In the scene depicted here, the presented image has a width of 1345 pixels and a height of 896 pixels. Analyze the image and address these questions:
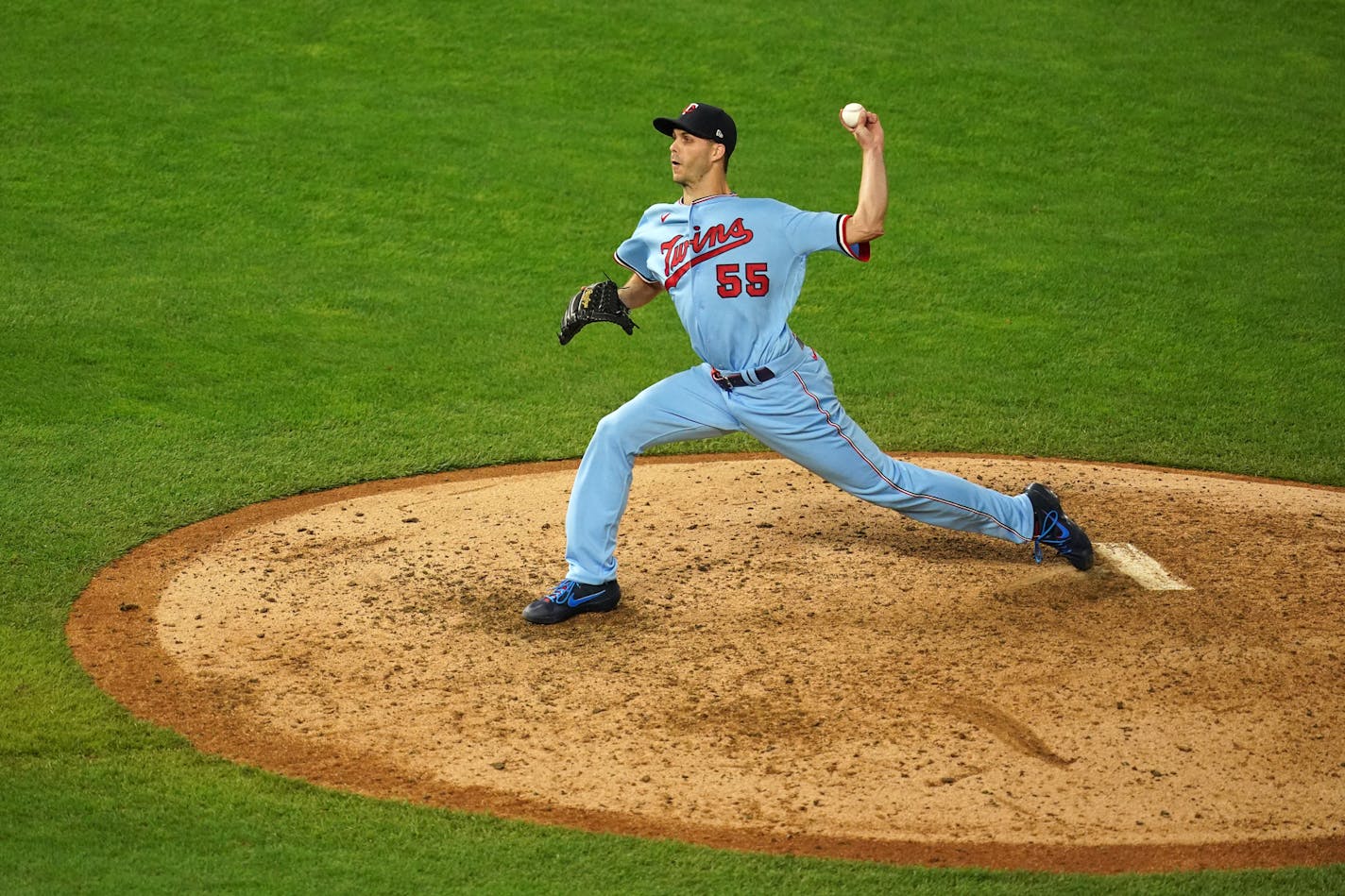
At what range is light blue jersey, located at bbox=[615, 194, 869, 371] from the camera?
491cm

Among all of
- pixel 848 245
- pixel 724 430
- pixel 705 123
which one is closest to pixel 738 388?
pixel 724 430

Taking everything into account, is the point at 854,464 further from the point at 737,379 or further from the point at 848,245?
the point at 848,245

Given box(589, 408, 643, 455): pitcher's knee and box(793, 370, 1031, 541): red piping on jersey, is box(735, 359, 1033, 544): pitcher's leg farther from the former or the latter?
box(589, 408, 643, 455): pitcher's knee

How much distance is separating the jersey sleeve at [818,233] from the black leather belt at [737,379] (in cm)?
42

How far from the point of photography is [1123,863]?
3.76m

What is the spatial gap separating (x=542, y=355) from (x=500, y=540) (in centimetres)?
285

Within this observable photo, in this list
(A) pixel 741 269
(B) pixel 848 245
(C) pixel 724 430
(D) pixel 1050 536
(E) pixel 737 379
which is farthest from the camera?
(D) pixel 1050 536

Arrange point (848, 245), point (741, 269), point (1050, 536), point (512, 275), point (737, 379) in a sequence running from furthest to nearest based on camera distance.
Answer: point (512, 275) < point (1050, 536) < point (737, 379) < point (741, 269) < point (848, 245)

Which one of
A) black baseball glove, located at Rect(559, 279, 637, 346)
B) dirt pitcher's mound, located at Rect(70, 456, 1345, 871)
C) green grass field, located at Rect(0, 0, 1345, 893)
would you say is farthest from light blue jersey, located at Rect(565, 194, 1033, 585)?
green grass field, located at Rect(0, 0, 1345, 893)

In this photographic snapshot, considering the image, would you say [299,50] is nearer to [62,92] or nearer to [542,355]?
[62,92]

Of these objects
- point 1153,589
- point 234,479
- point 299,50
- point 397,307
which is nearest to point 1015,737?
point 1153,589

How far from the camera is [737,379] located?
508cm

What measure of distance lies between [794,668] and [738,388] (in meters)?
0.99

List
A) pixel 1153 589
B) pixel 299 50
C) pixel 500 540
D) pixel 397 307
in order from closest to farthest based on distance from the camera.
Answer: pixel 1153 589, pixel 500 540, pixel 397 307, pixel 299 50
